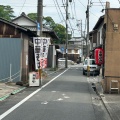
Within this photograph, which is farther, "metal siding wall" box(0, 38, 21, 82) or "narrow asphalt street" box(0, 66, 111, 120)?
"metal siding wall" box(0, 38, 21, 82)

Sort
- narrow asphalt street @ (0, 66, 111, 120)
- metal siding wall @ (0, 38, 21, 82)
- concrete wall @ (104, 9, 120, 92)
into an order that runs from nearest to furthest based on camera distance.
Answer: narrow asphalt street @ (0, 66, 111, 120) → concrete wall @ (104, 9, 120, 92) → metal siding wall @ (0, 38, 21, 82)

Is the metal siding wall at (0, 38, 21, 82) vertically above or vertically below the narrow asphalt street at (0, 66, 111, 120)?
above

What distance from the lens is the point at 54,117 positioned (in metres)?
9.97

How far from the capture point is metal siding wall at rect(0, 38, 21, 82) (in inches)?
857

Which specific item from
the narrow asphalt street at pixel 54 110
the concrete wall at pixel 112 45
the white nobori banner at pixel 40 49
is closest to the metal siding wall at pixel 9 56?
the white nobori banner at pixel 40 49

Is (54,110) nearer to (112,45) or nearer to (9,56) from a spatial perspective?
(112,45)

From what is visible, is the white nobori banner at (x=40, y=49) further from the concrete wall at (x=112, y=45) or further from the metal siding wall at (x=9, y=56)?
the concrete wall at (x=112, y=45)

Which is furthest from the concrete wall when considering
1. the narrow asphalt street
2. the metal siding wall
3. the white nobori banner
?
the metal siding wall

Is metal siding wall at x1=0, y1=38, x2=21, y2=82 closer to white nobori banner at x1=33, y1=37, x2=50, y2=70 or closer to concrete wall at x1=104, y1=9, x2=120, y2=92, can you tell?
white nobori banner at x1=33, y1=37, x2=50, y2=70

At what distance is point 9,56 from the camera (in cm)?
2191

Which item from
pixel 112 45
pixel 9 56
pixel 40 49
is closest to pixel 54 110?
pixel 112 45

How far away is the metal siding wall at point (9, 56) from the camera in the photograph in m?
21.8

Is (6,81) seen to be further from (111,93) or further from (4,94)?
(111,93)

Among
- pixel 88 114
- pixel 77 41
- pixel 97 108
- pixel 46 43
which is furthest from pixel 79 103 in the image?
pixel 77 41
